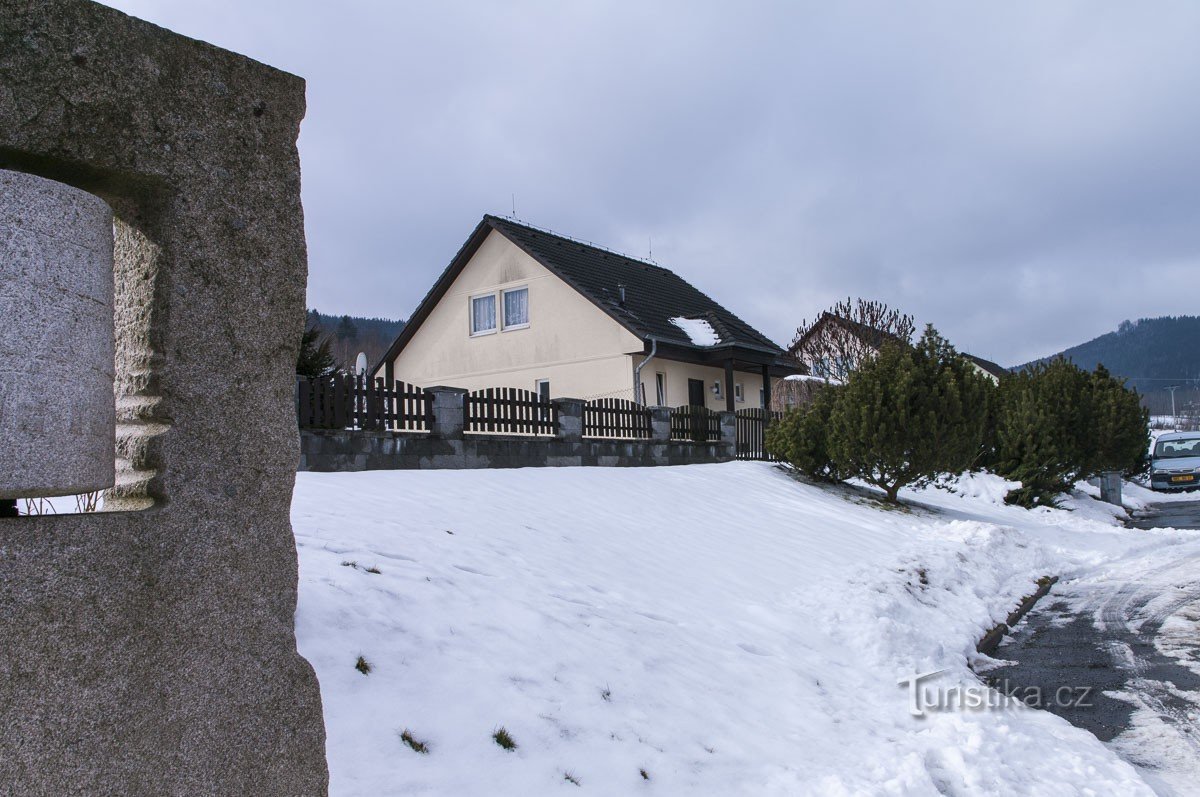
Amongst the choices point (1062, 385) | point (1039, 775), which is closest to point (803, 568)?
point (1039, 775)

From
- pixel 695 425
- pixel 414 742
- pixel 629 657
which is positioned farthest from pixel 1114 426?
pixel 414 742

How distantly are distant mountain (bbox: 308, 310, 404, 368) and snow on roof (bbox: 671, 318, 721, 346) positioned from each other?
101 ft

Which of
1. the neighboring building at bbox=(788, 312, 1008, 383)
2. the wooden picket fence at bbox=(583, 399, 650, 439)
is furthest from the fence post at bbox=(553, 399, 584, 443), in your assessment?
the neighboring building at bbox=(788, 312, 1008, 383)

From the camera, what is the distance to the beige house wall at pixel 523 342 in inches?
915

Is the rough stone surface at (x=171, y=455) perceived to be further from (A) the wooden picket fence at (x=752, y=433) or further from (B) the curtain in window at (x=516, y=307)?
(B) the curtain in window at (x=516, y=307)

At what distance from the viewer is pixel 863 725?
5039mm

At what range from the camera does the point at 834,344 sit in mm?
31328

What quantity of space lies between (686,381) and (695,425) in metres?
6.03

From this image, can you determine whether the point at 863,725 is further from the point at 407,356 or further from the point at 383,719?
the point at 407,356

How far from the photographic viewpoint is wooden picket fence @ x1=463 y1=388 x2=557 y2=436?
1377 cm

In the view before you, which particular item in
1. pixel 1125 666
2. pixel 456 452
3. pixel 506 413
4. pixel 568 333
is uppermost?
pixel 568 333

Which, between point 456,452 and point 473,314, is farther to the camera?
point 473,314

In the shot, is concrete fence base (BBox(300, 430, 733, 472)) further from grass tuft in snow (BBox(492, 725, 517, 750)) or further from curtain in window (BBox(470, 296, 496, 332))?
curtain in window (BBox(470, 296, 496, 332))

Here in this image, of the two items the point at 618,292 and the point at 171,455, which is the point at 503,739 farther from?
the point at 618,292
